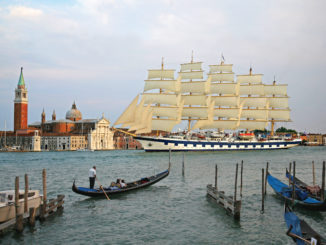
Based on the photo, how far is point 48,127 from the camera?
507 feet

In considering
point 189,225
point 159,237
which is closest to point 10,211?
point 159,237

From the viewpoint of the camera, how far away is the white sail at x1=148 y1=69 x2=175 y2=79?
7956 centimetres

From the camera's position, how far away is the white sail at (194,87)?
A: 82125 millimetres

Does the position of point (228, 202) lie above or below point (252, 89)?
below

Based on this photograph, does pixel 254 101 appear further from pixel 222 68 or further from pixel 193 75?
pixel 193 75

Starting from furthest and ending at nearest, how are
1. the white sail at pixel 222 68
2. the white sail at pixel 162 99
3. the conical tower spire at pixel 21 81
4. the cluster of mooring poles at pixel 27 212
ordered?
the conical tower spire at pixel 21 81 → the white sail at pixel 222 68 → the white sail at pixel 162 99 → the cluster of mooring poles at pixel 27 212

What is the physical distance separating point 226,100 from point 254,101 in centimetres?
772

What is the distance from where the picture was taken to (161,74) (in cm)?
8000

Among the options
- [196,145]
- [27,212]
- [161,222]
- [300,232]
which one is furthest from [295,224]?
[196,145]

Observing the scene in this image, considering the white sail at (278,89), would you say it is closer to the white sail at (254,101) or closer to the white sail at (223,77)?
Result: the white sail at (254,101)

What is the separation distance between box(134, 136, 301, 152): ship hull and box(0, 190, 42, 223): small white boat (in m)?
59.4

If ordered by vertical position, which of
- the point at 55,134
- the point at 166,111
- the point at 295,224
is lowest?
the point at 295,224

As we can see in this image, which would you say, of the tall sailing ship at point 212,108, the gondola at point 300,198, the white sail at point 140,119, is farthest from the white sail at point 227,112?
the gondola at point 300,198

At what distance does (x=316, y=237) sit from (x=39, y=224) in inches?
429
